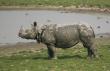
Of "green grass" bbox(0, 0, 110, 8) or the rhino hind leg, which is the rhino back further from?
"green grass" bbox(0, 0, 110, 8)

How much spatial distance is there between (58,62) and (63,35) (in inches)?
63.1

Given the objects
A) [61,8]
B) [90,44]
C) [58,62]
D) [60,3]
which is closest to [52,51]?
[58,62]

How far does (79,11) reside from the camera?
165ft

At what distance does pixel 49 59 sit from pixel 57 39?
1087 mm

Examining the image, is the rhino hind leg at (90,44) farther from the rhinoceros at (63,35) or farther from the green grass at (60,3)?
the green grass at (60,3)

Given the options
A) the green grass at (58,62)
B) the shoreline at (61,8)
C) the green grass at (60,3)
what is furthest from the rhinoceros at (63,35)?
the green grass at (60,3)

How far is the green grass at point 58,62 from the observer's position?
18078mm

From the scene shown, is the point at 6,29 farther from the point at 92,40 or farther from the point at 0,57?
the point at 92,40

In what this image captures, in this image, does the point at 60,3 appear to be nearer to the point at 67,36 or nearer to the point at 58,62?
the point at 67,36

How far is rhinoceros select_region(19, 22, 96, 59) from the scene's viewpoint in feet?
66.3

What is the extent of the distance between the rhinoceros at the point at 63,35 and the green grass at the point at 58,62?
0.78m

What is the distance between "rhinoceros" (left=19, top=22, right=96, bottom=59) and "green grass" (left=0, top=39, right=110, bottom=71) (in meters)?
0.78

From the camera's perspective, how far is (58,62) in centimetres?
1944

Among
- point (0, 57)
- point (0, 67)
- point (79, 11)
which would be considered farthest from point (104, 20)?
point (0, 67)
